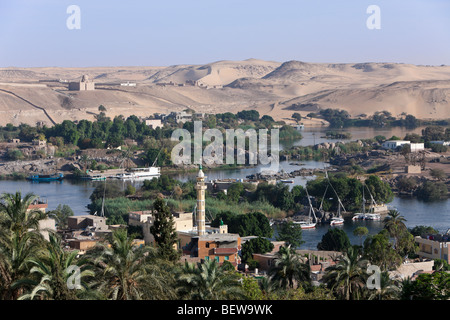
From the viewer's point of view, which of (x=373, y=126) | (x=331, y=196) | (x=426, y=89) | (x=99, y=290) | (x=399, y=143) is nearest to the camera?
(x=99, y=290)

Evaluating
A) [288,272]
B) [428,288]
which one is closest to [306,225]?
[288,272]

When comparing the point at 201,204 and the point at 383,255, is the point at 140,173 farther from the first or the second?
the point at 383,255

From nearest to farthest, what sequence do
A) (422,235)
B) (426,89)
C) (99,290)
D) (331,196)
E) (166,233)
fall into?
(99,290)
(166,233)
(422,235)
(331,196)
(426,89)

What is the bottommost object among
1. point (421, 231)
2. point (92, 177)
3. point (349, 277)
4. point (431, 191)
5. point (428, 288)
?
point (92, 177)

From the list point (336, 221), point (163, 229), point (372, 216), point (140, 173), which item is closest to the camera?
point (163, 229)

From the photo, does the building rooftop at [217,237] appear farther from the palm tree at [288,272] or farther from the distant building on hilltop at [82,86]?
the distant building on hilltop at [82,86]

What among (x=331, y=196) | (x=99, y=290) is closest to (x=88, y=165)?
(x=331, y=196)
